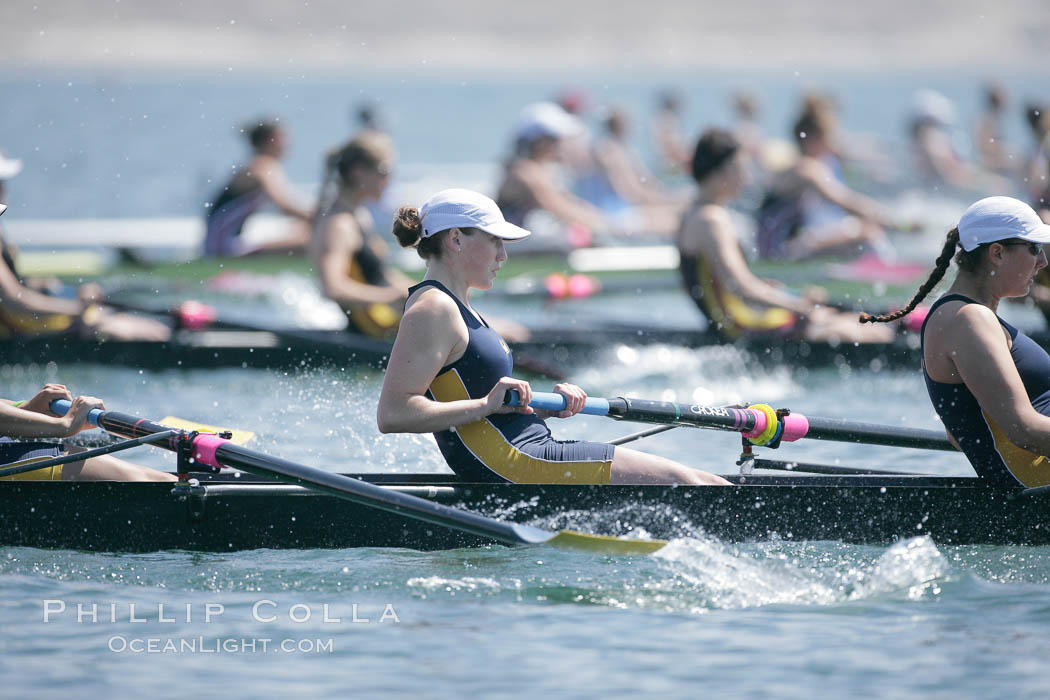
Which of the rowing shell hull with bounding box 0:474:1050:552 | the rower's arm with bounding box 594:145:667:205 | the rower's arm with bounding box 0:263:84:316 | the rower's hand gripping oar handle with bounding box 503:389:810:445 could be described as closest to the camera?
the rowing shell hull with bounding box 0:474:1050:552

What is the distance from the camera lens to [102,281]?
15.0 meters

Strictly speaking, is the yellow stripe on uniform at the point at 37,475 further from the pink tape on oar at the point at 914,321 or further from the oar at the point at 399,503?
the pink tape on oar at the point at 914,321

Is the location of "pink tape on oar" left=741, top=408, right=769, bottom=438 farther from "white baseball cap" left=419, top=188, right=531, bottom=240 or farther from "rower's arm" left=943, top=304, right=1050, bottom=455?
"white baseball cap" left=419, top=188, right=531, bottom=240

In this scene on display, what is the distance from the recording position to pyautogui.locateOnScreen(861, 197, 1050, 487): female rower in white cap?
563 centimetres

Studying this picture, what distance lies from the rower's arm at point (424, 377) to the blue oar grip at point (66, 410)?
131 centimetres

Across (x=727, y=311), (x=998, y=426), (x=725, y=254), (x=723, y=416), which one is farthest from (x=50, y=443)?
(x=727, y=311)

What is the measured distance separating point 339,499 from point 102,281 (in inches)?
387

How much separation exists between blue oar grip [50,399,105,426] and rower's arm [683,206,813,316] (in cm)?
536

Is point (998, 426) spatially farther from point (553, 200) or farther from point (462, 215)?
point (553, 200)

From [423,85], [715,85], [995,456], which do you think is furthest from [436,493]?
[423,85]

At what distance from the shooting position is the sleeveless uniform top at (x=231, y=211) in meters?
15.2

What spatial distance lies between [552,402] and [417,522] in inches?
30.1

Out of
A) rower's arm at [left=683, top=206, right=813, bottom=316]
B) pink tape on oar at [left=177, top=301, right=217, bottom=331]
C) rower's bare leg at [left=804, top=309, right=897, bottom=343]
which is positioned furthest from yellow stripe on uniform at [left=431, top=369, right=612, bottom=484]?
pink tape on oar at [left=177, top=301, right=217, bottom=331]

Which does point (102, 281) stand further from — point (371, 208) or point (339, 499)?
point (339, 499)
